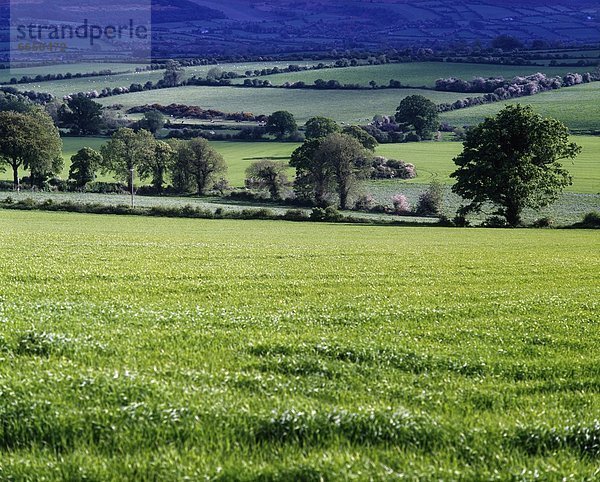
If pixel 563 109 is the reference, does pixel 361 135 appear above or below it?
below

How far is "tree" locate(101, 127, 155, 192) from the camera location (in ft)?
383

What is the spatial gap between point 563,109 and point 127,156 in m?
104

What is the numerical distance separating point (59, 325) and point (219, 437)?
19.1 ft

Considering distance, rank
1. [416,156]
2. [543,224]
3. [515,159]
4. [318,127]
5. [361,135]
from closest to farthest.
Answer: [515,159], [543,224], [361,135], [416,156], [318,127]

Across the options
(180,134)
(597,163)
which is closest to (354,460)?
(597,163)

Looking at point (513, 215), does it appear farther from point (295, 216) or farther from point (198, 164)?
point (198, 164)

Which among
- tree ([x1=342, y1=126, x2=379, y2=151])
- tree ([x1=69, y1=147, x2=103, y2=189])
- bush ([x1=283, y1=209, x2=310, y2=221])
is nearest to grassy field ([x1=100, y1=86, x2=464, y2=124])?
tree ([x1=342, y1=126, x2=379, y2=151])

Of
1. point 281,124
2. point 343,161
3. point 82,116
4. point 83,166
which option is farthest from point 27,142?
point 281,124

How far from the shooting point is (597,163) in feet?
398

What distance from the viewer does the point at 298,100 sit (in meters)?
185

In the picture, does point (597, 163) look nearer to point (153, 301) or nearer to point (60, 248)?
point (60, 248)

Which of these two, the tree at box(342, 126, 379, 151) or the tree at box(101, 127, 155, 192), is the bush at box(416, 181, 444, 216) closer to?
the tree at box(342, 126, 379, 151)

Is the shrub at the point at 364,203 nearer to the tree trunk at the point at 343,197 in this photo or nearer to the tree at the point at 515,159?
the tree trunk at the point at 343,197

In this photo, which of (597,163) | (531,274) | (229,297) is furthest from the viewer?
(597,163)
